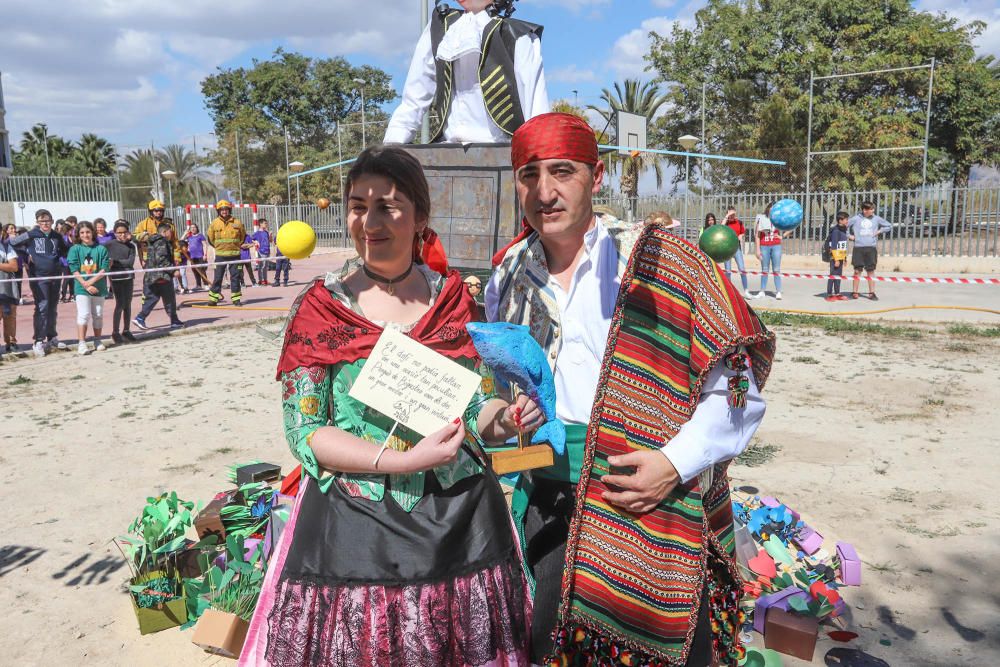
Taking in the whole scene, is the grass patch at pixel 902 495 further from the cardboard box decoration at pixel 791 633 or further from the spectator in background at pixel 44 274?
the spectator in background at pixel 44 274

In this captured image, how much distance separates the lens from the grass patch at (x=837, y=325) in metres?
9.97

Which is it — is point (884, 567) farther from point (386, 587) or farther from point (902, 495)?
point (386, 587)

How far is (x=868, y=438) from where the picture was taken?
18.7ft

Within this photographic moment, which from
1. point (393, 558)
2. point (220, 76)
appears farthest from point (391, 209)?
point (220, 76)

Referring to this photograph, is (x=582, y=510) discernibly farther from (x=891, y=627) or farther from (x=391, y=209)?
(x=891, y=627)

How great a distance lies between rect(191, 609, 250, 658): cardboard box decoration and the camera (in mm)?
2971

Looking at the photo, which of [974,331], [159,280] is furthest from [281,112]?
[974,331]

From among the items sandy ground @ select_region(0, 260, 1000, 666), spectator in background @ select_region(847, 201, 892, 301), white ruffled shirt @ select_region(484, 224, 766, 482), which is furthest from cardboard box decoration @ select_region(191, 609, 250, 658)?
spectator in background @ select_region(847, 201, 892, 301)

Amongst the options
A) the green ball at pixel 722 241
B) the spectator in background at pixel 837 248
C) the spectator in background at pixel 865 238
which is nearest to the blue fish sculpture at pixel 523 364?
the green ball at pixel 722 241

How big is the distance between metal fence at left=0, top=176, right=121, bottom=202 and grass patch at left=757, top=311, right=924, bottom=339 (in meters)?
25.3

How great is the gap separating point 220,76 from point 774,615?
52.7 m

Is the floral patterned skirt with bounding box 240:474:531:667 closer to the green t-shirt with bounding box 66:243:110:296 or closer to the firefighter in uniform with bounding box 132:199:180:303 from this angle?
the green t-shirt with bounding box 66:243:110:296

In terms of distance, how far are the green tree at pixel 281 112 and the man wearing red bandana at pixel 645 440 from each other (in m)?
40.5

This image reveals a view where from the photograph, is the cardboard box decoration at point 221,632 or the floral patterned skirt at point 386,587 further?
the cardboard box decoration at point 221,632
